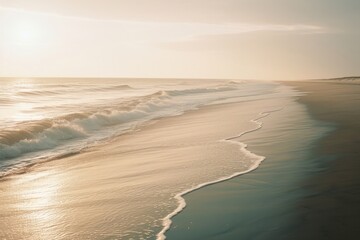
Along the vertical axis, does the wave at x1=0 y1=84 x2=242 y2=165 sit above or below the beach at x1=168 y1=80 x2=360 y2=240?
above

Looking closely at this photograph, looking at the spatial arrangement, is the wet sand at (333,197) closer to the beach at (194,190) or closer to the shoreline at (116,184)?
the beach at (194,190)

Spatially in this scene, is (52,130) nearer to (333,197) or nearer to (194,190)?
(194,190)

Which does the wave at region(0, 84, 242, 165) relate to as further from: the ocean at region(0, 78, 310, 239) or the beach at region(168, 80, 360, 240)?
the beach at region(168, 80, 360, 240)

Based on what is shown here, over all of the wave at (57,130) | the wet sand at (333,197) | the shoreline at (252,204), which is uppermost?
the wave at (57,130)

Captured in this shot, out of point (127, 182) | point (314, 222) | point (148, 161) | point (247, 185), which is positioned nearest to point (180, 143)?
point (148, 161)

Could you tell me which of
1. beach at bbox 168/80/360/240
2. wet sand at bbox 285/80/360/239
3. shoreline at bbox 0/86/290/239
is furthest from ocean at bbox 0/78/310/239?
wet sand at bbox 285/80/360/239

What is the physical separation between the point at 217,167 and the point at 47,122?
10.2m

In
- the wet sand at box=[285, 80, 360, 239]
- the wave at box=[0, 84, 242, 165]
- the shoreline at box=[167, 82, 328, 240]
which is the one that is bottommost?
the shoreline at box=[167, 82, 328, 240]

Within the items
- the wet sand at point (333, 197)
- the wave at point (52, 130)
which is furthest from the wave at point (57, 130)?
the wet sand at point (333, 197)

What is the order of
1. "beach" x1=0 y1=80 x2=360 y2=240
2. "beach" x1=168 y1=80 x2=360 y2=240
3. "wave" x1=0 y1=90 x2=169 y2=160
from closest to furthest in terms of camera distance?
"beach" x1=168 y1=80 x2=360 y2=240 → "beach" x1=0 y1=80 x2=360 y2=240 → "wave" x1=0 y1=90 x2=169 y2=160

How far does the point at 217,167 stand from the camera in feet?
28.6

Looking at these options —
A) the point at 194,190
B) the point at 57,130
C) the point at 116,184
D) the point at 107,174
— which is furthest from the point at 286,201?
the point at 57,130

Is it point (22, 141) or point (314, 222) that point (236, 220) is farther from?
point (22, 141)

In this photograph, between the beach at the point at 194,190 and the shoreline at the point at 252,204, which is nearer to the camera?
the shoreline at the point at 252,204
